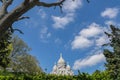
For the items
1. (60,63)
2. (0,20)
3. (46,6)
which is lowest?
(0,20)

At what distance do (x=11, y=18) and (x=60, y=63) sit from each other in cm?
12742

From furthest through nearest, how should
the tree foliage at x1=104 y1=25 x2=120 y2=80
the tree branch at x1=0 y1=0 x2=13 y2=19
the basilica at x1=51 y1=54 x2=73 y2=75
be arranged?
the basilica at x1=51 y1=54 x2=73 y2=75 < the tree foliage at x1=104 y1=25 x2=120 y2=80 < the tree branch at x1=0 y1=0 x2=13 y2=19

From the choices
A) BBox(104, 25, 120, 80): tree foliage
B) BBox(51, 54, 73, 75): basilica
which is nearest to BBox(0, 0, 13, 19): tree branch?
BBox(104, 25, 120, 80): tree foliage

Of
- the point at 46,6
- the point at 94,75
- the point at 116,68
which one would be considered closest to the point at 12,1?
the point at 46,6

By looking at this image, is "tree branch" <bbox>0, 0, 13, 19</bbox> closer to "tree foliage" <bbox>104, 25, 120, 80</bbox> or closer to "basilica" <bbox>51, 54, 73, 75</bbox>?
"tree foliage" <bbox>104, 25, 120, 80</bbox>

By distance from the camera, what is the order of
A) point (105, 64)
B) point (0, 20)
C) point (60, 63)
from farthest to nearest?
point (60, 63)
point (105, 64)
point (0, 20)

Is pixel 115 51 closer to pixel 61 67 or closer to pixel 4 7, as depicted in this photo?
pixel 4 7

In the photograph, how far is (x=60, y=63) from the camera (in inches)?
5694

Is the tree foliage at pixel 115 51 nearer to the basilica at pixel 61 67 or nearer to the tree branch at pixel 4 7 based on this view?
the tree branch at pixel 4 7

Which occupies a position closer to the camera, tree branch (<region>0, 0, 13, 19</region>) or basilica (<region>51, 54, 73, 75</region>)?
tree branch (<region>0, 0, 13, 19</region>)

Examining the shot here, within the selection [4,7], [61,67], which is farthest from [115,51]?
[61,67]

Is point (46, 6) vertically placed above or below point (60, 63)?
below

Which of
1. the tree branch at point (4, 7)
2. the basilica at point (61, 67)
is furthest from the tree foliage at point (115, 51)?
the basilica at point (61, 67)

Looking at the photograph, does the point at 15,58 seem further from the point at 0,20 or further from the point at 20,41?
the point at 0,20
